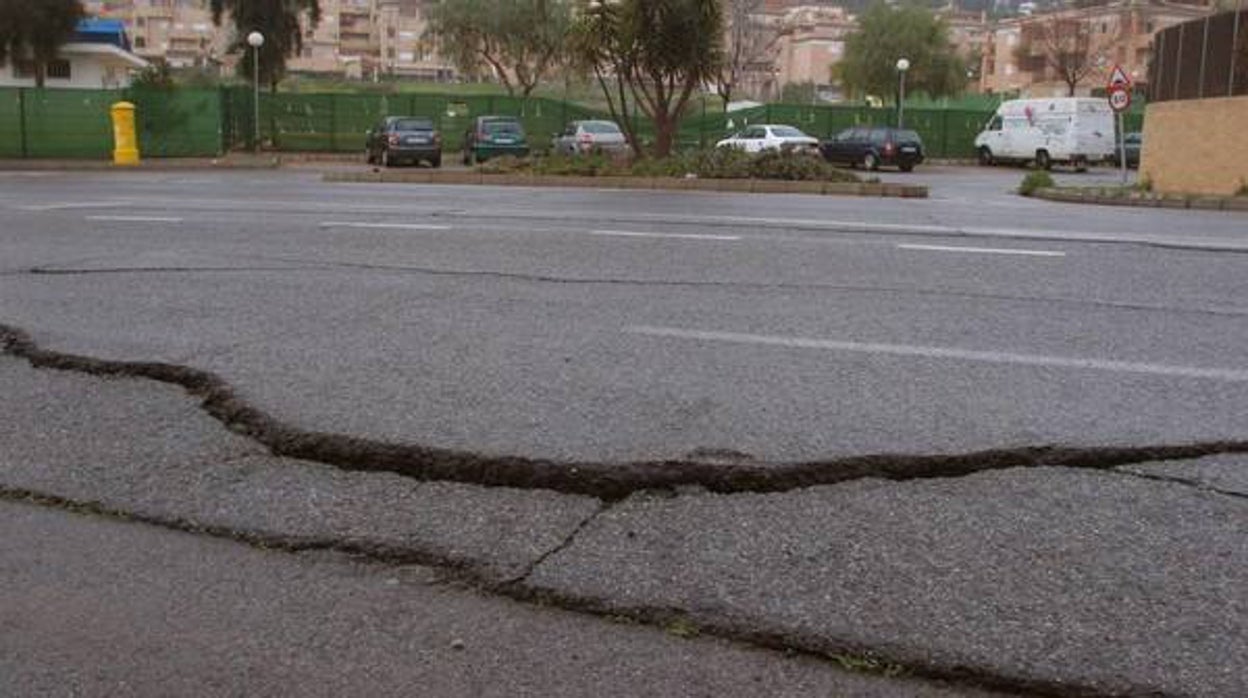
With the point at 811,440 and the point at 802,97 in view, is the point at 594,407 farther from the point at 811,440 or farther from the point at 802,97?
the point at 802,97

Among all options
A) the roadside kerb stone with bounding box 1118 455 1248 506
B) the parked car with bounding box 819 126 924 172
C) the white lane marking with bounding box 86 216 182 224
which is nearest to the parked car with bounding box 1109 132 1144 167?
the parked car with bounding box 819 126 924 172

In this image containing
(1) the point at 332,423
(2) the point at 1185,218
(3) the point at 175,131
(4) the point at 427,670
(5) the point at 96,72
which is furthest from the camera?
(5) the point at 96,72

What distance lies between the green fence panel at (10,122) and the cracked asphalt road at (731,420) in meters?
Result: 25.3

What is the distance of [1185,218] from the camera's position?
1633cm

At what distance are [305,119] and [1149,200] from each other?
2857 cm

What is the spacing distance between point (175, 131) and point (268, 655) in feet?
118

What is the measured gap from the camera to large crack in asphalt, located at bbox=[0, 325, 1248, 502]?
4000 millimetres

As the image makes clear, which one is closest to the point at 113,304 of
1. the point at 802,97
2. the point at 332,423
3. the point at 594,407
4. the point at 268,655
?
the point at 332,423

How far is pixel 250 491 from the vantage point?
13.2 ft

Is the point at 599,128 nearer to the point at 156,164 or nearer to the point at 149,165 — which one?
the point at 156,164

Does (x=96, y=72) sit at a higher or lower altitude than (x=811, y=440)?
higher

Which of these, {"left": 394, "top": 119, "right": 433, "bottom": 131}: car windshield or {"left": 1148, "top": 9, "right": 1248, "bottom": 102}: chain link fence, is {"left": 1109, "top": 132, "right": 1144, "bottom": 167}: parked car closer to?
{"left": 1148, "top": 9, "right": 1248, "bottom": 102}: chain link fence

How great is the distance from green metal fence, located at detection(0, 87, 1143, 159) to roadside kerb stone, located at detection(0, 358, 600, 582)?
79.6 ft

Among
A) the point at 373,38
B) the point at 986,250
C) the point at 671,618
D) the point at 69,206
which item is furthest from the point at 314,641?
the point at 373,38
